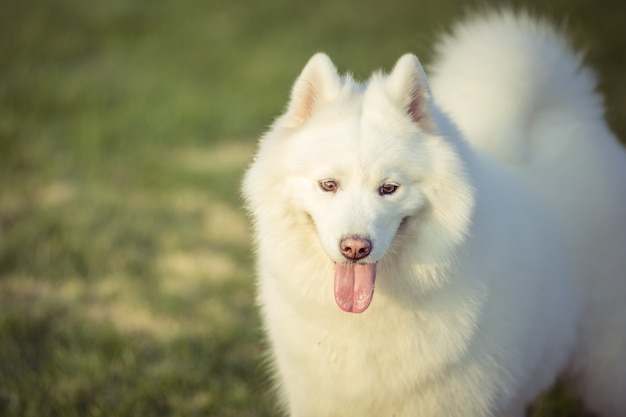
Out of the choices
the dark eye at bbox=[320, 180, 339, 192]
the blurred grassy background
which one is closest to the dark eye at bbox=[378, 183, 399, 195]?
the dark eye at bbox=[320, 180, 339, 192]

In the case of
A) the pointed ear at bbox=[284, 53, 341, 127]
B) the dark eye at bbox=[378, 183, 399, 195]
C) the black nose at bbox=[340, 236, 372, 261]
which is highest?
the pointed ear at bbox=[284, 53, 341, 127]

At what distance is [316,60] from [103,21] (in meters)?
8.51

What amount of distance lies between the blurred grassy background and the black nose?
162cm

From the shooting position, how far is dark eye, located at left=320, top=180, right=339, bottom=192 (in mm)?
2590

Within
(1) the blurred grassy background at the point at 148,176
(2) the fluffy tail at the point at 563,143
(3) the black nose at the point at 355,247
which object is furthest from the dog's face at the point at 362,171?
(1) the blurred grassy background at the point at 148,176

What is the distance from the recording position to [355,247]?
8.04 ft

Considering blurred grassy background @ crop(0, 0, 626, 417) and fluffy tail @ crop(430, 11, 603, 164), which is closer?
fluffy tail @ crop(430, 11, 603, 164)

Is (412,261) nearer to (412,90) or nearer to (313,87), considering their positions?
(412,90)

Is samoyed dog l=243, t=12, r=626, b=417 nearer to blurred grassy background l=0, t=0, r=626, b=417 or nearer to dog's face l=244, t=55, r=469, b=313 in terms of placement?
dog's face l=244, t=55, r=469, b=313

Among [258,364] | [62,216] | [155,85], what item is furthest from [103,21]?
[258,364]

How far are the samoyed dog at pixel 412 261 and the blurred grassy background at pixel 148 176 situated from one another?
2.88ft

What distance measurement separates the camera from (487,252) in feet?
9.28

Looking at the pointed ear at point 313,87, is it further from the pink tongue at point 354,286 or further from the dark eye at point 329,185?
the pink tongue at point 354,286

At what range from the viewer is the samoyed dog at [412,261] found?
8.52 ft
